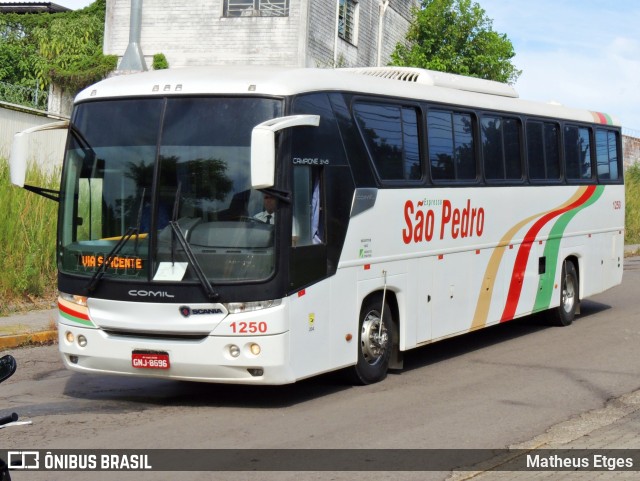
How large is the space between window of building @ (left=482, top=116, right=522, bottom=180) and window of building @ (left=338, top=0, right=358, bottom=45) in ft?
63.7

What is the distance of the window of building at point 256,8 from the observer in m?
30.7

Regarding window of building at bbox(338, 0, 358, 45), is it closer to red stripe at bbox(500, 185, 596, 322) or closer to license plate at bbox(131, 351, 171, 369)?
red stripe at bbox(500, 185, 596, 322)

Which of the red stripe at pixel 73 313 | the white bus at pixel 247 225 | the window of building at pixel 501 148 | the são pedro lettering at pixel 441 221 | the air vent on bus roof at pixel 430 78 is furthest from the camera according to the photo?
the window of building at pixel 501 148

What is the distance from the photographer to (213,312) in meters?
9.04

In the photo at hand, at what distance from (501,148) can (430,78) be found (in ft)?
5.21

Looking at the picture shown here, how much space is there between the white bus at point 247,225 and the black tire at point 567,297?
13.9 feet

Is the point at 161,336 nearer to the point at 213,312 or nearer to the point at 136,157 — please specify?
the point at 213,312

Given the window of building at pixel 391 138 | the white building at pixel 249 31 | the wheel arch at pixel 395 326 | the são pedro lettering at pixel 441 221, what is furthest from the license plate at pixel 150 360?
the white building at pixel 249 31

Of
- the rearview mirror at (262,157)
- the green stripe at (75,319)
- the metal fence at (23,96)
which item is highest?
the metal fence at (23,96)

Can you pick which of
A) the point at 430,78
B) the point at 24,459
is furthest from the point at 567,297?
the point at 24,459

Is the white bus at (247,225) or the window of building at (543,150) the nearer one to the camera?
the white bus at (247,225)

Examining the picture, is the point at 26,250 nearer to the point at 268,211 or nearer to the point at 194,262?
the point at 194,262

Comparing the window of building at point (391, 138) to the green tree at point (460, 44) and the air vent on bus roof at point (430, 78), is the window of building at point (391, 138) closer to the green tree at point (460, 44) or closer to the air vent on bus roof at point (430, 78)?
the air vent on bus roof at point (430, 78)

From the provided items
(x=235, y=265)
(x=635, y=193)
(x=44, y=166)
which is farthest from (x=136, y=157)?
(x=635, y=193)
